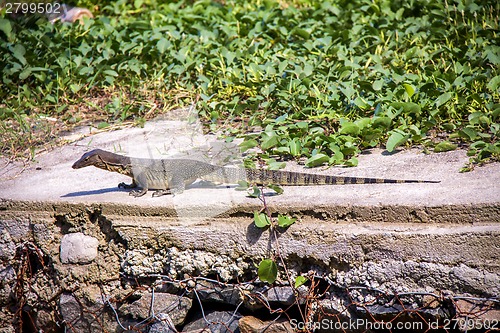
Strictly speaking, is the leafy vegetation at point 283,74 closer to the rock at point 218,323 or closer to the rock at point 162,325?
the rock at point 218,323

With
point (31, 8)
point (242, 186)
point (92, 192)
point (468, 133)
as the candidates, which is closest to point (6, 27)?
point (31, 8)

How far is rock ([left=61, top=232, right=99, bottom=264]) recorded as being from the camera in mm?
4043

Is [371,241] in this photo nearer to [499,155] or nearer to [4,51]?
[499,155]

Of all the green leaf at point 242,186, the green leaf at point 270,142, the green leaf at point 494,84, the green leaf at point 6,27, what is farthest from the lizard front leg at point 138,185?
the green leaf at point 6,27

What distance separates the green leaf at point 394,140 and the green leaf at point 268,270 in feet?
4.73

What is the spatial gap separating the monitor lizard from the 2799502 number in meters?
4.13

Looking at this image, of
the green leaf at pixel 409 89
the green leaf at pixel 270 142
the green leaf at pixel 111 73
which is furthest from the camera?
the green leaf at pixel 111 73

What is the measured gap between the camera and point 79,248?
406cm

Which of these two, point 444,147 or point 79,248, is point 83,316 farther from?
point 444,147

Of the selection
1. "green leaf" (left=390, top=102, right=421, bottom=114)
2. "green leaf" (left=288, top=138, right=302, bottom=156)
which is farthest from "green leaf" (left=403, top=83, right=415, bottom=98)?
"green leaf" (left=288, top=138, right=302, bottom=156)

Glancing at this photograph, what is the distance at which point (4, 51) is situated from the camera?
6594 millimetres

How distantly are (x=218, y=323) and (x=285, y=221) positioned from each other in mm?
795

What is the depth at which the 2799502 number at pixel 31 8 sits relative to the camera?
7.72m

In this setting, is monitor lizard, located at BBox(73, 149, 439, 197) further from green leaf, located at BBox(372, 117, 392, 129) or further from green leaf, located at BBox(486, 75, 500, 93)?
green leaf, located at BBox(486, 75, 500, 93)
